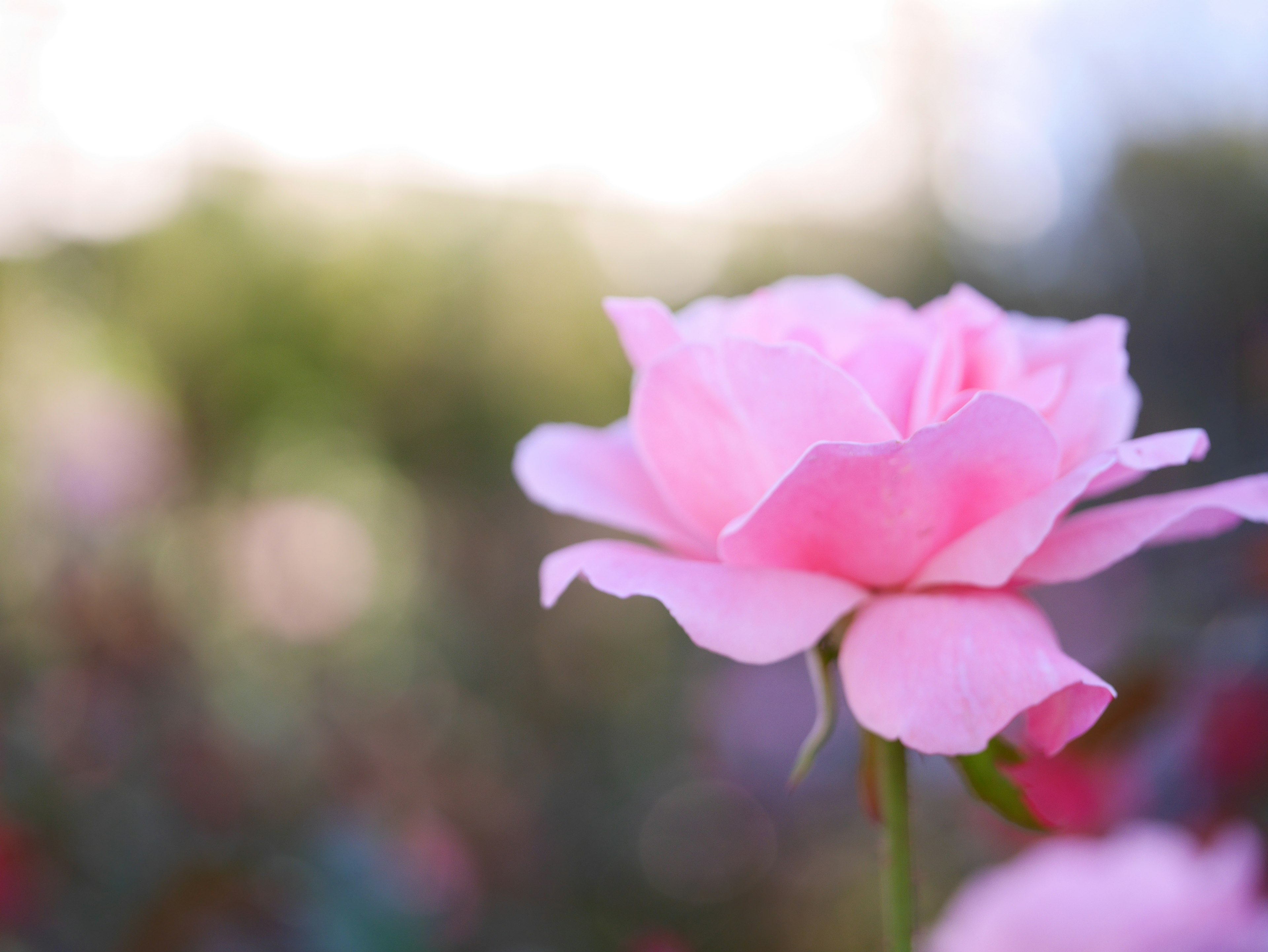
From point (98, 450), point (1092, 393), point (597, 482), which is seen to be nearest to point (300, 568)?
point (98, 450)

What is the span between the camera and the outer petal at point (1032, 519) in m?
0.21

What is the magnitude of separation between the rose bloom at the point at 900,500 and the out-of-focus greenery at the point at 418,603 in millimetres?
206

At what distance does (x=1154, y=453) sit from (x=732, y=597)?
0.11 metres

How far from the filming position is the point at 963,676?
0.21 metres

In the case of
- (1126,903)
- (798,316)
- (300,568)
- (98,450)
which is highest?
(798,316)

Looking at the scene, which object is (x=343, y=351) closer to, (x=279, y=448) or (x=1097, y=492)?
(x=279, y=448)

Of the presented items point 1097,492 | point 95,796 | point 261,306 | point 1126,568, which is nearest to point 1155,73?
point 1126,568

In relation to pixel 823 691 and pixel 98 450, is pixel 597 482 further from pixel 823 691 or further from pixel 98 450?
pixel 98 450

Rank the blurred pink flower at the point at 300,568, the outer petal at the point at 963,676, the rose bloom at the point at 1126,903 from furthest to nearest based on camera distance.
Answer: the blurred pink flower at the point at 300,568
the rose bloom at the point at 1126,903
the outer petal at the point at 963,676

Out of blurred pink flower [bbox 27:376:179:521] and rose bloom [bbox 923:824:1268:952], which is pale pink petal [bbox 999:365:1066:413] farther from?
blurred pink flower [bbox 27:376:179:521]

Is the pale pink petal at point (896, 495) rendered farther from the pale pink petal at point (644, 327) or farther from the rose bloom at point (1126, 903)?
the rose bloom at point (1126, 903)

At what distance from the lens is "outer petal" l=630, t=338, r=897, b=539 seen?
0.76 feet

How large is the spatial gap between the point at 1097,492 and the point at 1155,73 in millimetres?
1645

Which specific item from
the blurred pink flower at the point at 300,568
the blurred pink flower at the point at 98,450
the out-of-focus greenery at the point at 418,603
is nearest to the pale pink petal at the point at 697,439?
the out-of-focus greenery at the point at 418,603
